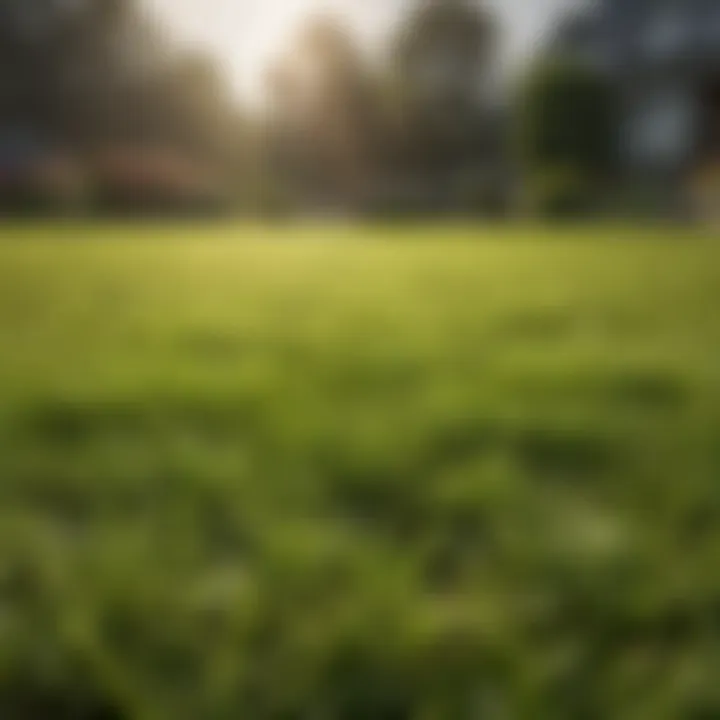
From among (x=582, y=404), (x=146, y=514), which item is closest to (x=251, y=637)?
(x=146, y=514)

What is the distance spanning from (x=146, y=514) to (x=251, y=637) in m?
0.22

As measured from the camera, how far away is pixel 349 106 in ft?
7.82

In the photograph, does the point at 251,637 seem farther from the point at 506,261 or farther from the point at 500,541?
the point at 506,261

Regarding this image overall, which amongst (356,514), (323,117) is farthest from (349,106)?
(356,514)

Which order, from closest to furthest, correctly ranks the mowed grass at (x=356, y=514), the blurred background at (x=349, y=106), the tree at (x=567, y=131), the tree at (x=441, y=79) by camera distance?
the mowed grass at (x=356, y=514) → the blurred background at (x=349, y=106) → the tree at (x=441, y=79) → the tree at (x=567, y=131)

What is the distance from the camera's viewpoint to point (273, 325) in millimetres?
1538

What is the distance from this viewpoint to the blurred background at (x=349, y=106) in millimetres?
1938

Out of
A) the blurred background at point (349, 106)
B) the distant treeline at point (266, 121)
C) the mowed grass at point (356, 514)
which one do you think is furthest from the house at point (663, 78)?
the mowed grass at point (356, 514)

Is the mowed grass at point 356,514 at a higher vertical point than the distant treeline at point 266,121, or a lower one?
lower

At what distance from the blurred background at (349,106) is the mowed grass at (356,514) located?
2.23 ft

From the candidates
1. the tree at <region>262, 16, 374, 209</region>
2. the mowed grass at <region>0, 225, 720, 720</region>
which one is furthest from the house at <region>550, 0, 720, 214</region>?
the mowed grass at <region>0, 225, 720, 720</region>

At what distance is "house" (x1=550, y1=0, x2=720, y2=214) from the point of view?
2.19m

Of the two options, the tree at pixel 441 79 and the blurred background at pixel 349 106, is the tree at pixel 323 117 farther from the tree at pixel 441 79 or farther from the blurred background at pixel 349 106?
the tree at pixel 441 79

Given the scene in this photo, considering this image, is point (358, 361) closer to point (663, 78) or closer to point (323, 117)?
point (323, 117)
